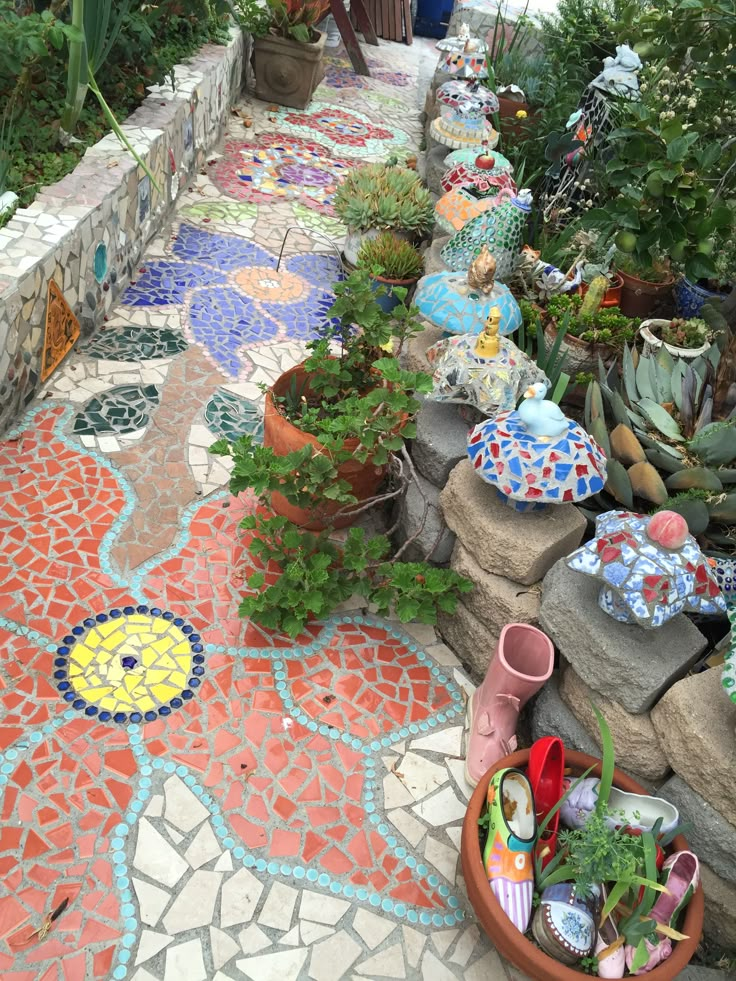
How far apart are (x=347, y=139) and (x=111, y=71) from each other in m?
2.16

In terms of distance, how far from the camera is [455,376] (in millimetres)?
2697

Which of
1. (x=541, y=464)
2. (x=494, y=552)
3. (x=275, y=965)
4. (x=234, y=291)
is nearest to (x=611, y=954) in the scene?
(x=275, y=965)

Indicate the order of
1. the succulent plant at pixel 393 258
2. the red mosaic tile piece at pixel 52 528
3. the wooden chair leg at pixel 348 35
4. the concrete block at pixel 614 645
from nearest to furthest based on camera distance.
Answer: the concrete block at pixel 614 645 → the red mosaic tile piece at pixel 52 528 → the succulent plant at pixel 393 258 → the wooden chair leg at pixel 348 35

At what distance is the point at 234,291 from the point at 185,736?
2.51 meters

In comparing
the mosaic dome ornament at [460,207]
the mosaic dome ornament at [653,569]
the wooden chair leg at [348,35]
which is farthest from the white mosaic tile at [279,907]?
the wooden chair leg at [348,35]

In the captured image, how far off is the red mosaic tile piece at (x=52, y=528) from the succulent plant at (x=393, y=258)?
1.74 metres

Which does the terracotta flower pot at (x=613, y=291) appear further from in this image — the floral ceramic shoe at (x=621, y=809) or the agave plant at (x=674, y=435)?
the floral ceramic shoe at (x=621, y=809)

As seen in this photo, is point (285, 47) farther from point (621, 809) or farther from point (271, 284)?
point (621, 809)

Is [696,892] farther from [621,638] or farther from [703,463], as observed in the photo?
[703,463]

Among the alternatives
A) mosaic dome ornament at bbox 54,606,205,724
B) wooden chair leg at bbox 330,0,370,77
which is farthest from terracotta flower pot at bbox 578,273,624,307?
wooden chair leg at bbox 330,0,370,77

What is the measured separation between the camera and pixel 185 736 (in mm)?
2340

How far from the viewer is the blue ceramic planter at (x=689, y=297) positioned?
11.2ft

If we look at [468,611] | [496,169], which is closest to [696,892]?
[468,611]

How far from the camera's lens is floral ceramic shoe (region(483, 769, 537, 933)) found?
1.94m
